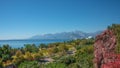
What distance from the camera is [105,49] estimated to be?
17922mm

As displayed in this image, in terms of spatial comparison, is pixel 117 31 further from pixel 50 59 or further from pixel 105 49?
pixel 50 59

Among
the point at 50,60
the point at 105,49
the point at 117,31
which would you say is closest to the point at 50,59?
the point at 50,60

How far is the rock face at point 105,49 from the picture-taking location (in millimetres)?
16944

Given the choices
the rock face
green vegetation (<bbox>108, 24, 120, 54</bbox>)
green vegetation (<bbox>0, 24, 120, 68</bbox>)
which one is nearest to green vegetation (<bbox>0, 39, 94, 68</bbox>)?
green vegetation (<bbox>0, 24, 120, 68</bbox>)

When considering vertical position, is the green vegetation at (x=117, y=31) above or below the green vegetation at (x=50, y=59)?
above

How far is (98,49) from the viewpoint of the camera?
1875 centimetres

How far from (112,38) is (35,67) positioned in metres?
32.4

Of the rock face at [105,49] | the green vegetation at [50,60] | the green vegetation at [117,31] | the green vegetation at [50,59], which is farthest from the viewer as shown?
the green vegetation at [50,59]

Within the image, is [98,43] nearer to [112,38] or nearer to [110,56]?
[112,38]

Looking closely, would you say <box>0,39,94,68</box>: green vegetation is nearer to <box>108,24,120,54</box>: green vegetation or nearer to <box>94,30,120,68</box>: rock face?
<box>108,24,120,54</box>: green vegetation

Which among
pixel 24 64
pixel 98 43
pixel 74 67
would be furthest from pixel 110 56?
pixel 24 64

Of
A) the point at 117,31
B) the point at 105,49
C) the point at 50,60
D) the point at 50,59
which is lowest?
the point at 50,60

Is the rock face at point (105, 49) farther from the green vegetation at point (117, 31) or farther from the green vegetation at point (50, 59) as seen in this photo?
the green vegetation at point (50, 59)

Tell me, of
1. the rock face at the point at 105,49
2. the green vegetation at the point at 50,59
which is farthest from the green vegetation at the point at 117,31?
the green vegetation at the point at 50,59
